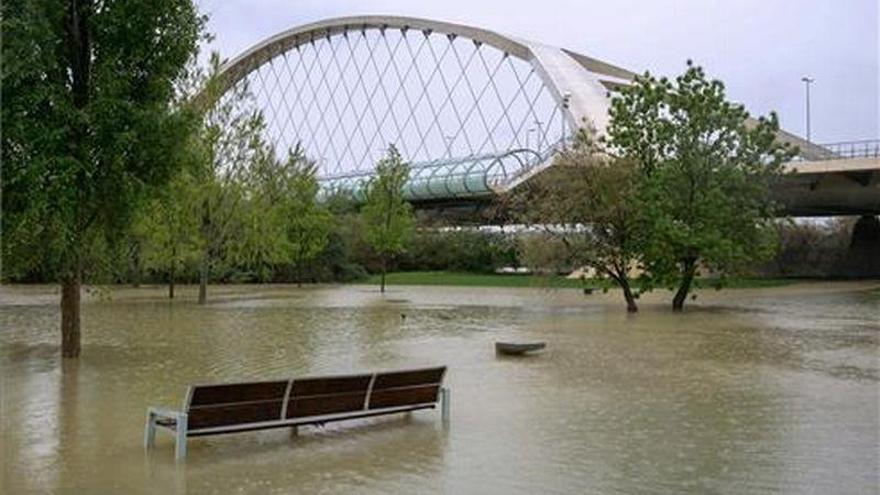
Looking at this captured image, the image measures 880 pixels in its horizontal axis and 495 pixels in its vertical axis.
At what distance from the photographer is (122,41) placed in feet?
54.9

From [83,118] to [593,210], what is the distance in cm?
2215

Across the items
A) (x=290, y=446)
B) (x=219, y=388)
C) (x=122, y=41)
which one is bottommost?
(x=290, y=446)

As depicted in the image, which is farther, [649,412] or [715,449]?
[649,412]

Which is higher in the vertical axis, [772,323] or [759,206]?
[759,206]

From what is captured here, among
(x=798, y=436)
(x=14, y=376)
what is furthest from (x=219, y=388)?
(x=14, y=376)

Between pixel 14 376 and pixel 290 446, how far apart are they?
753cm

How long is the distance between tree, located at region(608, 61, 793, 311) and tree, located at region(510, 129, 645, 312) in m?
0.70

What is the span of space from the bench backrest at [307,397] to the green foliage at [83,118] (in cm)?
743

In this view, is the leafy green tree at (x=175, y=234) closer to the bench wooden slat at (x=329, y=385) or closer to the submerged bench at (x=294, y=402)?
the submerged bench at (x=294, y=402)

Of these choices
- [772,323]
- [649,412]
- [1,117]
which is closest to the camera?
[649,412]

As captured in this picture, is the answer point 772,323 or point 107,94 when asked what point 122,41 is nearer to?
point 107,94

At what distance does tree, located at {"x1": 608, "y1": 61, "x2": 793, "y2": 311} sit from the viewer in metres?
33.4

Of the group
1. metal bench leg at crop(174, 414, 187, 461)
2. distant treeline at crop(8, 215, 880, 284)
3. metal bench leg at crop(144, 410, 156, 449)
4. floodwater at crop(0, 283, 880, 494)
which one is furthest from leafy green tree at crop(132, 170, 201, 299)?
metal bench leg at crop(174, 414, 187, 461)

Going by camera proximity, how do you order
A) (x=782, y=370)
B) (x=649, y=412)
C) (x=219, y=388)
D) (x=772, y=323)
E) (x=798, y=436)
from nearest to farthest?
(x=219, y=388) → (x=798, y=436) → (x=649, y=412) → (x=782, y=370) → (x=772, y=323)
